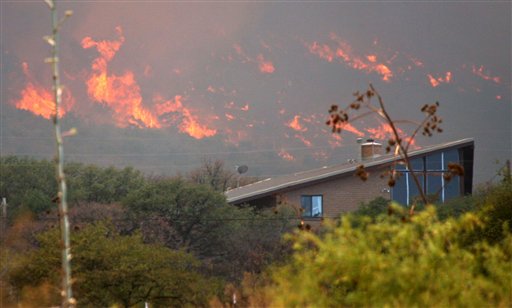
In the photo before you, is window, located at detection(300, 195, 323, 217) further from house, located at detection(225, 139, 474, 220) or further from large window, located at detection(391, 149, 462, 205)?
large window, located at detection(391, 149, 462, 205)

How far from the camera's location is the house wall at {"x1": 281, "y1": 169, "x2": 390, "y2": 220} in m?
59.2

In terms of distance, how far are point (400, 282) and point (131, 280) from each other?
2374cm

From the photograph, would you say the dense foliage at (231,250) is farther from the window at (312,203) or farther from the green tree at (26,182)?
the window at (312,203)

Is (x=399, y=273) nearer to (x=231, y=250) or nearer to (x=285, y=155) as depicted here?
(x=231, y=250)

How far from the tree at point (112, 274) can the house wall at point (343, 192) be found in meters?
24.9

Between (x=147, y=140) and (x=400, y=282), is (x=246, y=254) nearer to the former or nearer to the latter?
(x=400, y=282)

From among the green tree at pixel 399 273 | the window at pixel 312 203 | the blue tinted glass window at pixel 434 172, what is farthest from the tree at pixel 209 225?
the green tree at pixel 399 273

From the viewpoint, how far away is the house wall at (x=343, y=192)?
59188 mm

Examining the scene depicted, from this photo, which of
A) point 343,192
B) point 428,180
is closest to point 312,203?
point 343,192

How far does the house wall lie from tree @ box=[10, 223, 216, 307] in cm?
2493

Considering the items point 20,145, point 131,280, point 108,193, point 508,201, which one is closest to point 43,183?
point 108,193

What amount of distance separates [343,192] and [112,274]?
92.1ft

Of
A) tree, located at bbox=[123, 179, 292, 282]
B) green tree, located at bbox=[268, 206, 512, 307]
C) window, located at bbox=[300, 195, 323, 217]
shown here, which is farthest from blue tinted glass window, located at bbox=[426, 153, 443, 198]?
green tree, located at bbox=[268, 206, 512, 307]

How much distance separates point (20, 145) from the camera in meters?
184
